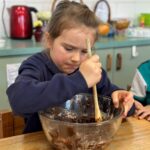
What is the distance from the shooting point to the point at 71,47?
107 centimetres

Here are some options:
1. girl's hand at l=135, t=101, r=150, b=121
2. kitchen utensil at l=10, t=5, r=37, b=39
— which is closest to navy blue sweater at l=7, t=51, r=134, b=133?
girl's hand at l=135, t=101, r=150, b=121

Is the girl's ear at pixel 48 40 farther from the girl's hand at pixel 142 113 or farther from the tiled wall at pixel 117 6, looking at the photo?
the tiled wall at pixel 117 6

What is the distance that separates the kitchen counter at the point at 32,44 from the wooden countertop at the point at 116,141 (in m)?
1.07

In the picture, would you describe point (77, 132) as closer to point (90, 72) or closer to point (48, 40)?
point (90, 72)

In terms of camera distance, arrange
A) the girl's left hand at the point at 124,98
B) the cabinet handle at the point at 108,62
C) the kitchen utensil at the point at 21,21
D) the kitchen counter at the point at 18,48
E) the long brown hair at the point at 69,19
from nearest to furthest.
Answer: the girl's left hand at the point at 124,98
the long brown hair at the point at 69,19
the kitchen counter at the point at 18,48
the kitchen utensil at the point at 21,21
the cabinet handle at the point at 108,62

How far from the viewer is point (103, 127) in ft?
2.65

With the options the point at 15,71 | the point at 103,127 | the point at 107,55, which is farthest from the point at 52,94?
the point at 107,55

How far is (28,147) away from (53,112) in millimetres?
126

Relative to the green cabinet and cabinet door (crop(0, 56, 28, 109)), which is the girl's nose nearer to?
cabinet door (crop(0, 56, 28, 109))

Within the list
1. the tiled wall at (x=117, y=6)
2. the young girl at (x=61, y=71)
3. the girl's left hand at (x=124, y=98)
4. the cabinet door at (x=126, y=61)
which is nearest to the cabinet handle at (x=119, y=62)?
the cabinet door at (x=126, y=61)

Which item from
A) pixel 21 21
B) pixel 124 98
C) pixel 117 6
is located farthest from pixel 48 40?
pixel 117 6

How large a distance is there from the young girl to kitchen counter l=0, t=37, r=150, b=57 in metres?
0.78

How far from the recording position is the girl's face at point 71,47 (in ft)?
3.50

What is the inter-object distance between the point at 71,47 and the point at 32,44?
1.08 metres
